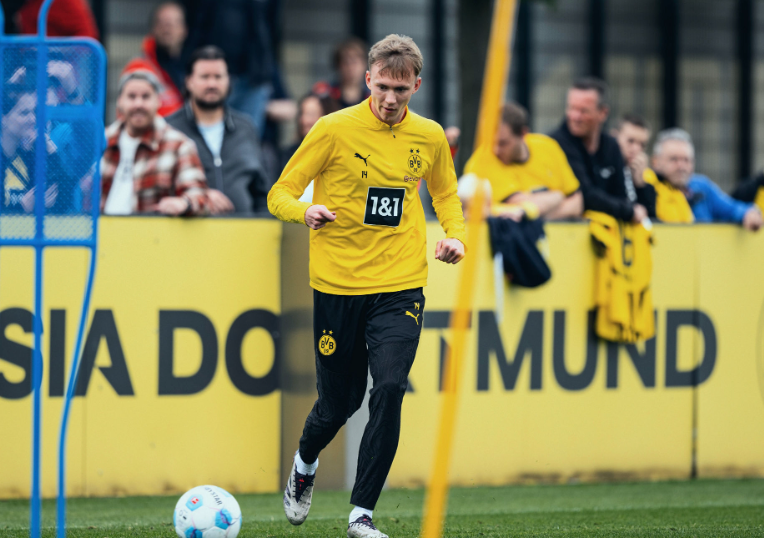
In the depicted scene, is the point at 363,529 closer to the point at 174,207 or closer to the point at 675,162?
the point at 174,207

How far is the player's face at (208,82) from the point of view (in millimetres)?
7363

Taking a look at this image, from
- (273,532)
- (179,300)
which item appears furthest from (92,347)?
(273,532)

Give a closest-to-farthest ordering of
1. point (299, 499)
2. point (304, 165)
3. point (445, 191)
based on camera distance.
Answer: point (304, 165) → point (445, 191) → point (299, 499)

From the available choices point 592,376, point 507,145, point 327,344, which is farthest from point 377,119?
point 592,376

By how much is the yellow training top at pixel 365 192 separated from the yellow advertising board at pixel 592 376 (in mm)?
2068

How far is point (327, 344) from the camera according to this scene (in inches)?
190

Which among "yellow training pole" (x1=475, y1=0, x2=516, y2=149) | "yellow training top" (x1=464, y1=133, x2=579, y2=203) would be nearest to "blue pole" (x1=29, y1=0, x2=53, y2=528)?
"yellow training pole" (x1=475, y1=0, x2=516, y2=149)

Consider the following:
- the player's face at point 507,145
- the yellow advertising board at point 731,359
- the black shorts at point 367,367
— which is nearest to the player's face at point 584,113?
the player's face at point 507,145

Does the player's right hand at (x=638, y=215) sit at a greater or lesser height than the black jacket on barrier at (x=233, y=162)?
lesser

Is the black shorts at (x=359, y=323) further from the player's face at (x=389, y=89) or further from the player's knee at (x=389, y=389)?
the player's face at (x=389, y=89)

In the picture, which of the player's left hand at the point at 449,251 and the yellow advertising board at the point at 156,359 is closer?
the player's left hand at the point at 449,251

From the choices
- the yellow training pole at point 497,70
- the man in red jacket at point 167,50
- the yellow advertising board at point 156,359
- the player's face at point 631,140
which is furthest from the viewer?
the man in red jacket at point 167,50

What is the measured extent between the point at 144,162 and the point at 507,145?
2.44 meters

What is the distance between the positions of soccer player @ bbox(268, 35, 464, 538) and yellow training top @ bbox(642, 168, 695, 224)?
3689 millimetres
